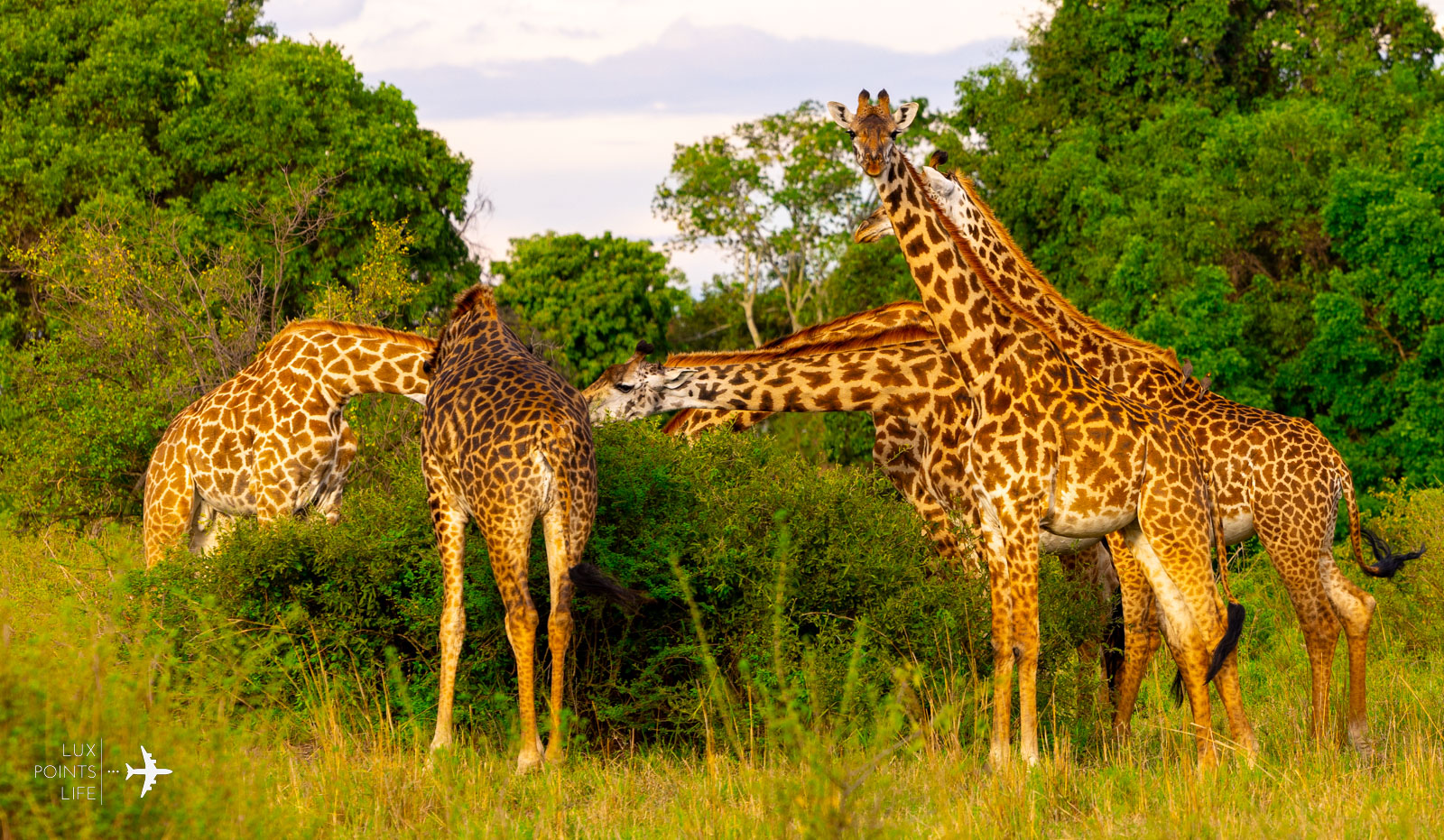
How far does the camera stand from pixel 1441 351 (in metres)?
16.8

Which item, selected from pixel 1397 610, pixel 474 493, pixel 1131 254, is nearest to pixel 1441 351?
pixel 1131 254

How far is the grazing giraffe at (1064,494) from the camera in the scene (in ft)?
21.1

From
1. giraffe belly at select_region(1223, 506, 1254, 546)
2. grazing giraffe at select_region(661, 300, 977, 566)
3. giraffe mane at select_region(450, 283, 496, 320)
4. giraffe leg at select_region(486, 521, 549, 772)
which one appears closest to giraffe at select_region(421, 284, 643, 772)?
giraffe leg at select_region(486, 521, 549, 772)

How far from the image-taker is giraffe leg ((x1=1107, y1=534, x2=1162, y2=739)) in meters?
7.41

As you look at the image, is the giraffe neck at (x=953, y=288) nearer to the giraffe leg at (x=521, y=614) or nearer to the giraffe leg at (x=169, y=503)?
the giraffe leg at (x=521, y=614)

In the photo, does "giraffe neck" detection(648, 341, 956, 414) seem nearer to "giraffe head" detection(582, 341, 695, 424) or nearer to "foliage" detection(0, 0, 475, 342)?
"giraffe head" detection(582, 341, 695, 424)

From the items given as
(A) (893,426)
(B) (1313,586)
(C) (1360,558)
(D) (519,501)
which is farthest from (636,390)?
(C) (1360,558)

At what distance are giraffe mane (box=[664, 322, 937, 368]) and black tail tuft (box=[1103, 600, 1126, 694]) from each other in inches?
87.6

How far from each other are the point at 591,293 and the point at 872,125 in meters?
31.4

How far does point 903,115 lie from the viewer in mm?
6547

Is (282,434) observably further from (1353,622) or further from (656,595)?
(1353,622)

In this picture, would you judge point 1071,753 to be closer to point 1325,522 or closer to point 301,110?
point 1325,522

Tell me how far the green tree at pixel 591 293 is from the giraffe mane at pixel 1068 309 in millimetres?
26751

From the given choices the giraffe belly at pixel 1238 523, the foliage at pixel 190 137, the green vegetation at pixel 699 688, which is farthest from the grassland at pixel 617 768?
the foliage at pixel 190 137
